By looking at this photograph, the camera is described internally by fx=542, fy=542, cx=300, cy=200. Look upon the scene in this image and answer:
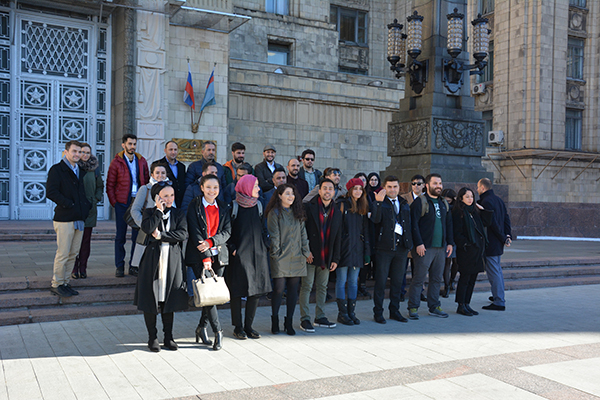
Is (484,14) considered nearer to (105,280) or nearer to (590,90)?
(590,90)

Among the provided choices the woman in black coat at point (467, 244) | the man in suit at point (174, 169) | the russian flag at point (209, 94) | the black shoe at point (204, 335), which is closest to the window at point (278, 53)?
the russian flag at point (209, 94)

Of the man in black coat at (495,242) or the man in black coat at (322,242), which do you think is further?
the man in black coat at (495,242)

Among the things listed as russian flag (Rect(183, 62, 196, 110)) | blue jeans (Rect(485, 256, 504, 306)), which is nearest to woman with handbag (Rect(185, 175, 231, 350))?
blue jeans (Rect(485, 256, 504, 306))

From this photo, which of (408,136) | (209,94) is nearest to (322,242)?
(408,136)

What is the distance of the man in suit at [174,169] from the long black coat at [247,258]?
2.40m

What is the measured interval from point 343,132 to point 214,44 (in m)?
6.73

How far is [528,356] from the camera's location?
6062mm

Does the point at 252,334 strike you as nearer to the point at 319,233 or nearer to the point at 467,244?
the point at 319,233

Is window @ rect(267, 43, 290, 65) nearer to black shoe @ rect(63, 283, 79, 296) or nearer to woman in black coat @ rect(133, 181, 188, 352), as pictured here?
black shoe @ rect(63, 283, 79, 296)

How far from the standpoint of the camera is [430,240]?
8.12 m

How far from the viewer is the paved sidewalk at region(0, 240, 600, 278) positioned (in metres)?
8.84

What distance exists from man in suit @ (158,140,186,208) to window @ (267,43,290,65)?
19025 millimetres

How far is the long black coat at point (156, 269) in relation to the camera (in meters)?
5.87

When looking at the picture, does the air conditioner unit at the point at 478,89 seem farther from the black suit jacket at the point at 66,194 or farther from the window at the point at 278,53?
the black suit jacket at the point at 66,194
